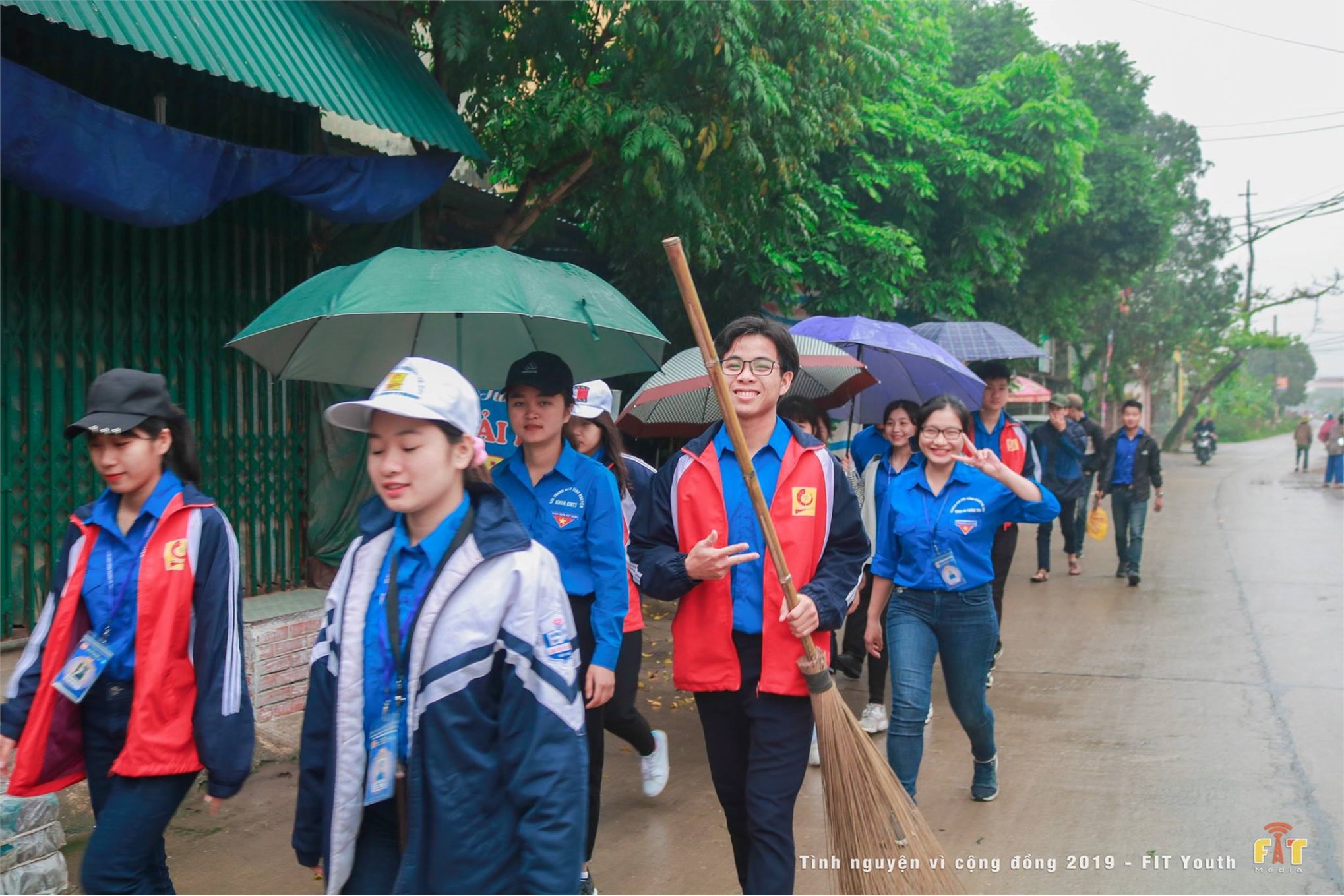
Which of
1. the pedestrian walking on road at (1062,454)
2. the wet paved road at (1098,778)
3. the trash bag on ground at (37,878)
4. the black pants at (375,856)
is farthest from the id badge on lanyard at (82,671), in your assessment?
the pedestrian walking on road at (1062,454)

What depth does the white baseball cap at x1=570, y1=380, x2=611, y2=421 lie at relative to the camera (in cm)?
448

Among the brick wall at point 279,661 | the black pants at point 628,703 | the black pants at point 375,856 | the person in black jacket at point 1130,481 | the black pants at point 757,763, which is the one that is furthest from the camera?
the person in black jacket at point 1130,481

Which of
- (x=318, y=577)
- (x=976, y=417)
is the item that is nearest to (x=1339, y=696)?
(x=976, y=417)

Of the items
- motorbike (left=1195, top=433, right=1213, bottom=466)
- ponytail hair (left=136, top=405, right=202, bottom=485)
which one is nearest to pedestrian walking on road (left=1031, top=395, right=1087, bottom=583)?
ponytail hair (left=136, top=405, right=202, bottom=485)

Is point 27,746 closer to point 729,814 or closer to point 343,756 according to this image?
point 343,756

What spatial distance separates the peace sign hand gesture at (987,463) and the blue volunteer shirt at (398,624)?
8.38ft

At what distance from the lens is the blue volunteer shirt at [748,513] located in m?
3.08

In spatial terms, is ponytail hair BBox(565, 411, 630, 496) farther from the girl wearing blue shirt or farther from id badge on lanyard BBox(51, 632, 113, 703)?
id badge on lanyard BBox(51, 632, 113, 703)

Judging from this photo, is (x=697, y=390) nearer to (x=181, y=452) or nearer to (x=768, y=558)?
(x=768, y=558)

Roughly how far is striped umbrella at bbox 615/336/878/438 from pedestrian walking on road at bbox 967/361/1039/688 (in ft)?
3.10

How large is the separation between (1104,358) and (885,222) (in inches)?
1044

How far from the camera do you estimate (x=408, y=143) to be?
8.09 meters

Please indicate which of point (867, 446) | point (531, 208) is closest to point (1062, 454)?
point (867, 446)

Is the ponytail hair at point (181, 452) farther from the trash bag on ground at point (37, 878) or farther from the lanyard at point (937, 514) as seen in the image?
the lanyard at point (937, 514)
